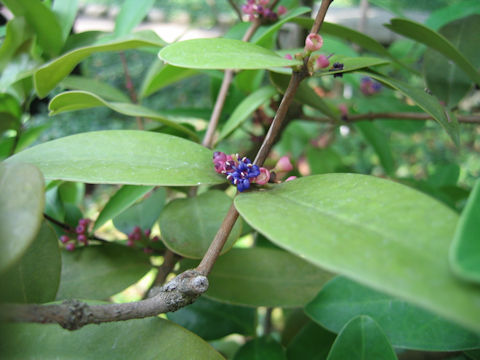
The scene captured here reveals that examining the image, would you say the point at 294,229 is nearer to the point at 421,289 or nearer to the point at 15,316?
the point at 421,289

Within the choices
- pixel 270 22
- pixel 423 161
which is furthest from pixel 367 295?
pixel 423 161

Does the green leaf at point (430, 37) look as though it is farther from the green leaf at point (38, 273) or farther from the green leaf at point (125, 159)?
the green leaf at point (38, 273)

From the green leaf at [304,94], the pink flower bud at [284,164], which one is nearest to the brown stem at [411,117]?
the green leaf at [304,94]

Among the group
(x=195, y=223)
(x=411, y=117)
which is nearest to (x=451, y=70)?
(x=411, y=117)

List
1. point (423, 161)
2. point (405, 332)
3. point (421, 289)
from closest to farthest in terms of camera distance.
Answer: point (421, 289) → point (405, 332) → point (423, 161)

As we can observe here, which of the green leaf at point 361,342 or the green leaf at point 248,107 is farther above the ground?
the green leaf at point 248,107

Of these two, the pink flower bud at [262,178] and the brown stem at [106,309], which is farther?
the pink flower bud at [262,178]
